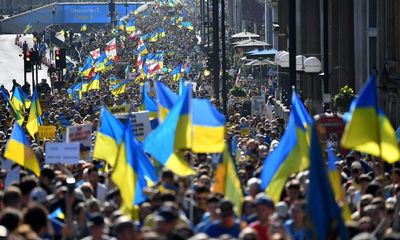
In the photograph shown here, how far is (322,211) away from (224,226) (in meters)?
1.41

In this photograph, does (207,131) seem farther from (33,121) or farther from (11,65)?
(11,65)

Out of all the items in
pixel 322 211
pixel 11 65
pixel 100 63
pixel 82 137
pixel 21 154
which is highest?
pixel 322 211

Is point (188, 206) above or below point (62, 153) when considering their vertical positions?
below

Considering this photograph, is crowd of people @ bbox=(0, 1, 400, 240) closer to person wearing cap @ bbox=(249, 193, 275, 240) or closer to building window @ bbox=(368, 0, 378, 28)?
person wearing cap @ bbox=(249, 193, 275, 240)

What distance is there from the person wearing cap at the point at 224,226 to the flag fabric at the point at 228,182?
1.59 m

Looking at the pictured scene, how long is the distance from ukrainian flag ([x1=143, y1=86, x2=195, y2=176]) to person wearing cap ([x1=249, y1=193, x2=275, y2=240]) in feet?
10.4

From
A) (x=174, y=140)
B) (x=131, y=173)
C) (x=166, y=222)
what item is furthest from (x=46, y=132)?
(x=166, y=222)

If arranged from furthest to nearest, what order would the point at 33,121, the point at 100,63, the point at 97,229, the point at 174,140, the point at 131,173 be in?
the point at 100,63 < the point at 33,121 < the point at 174,140 < the point at 131,173 < the point at 97,229

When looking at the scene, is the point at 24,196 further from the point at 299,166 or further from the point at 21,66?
the point at 21,66

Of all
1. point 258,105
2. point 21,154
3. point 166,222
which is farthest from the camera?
point 258,105

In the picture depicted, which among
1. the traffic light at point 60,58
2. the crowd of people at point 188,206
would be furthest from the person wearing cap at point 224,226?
the traffic light at point 60,58

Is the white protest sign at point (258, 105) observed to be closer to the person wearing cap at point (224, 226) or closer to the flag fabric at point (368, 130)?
the flag fabric at point (368, 130)

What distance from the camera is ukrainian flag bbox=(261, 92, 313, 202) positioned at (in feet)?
48.0

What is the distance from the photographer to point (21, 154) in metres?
18.2
